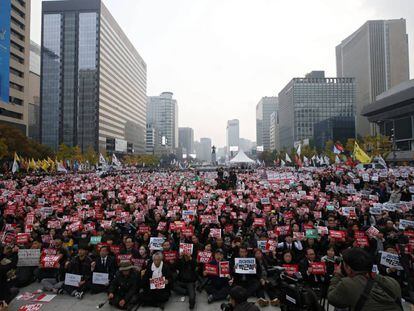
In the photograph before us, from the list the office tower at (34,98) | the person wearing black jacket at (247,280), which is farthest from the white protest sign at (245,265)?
the office tower at (34,98)

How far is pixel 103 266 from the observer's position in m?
7.59

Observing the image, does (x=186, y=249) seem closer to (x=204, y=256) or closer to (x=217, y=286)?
(x=204, y=256)

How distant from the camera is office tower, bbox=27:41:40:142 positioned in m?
110

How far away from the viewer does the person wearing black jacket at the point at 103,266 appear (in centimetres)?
741

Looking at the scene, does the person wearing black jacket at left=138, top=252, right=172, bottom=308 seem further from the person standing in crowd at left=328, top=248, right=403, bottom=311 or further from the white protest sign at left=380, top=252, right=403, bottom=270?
the white protest sign at left=380, top=252, right=403, bottom=270

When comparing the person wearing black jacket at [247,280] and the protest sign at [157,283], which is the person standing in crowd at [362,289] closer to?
the person wearing black jacket at [247,280]

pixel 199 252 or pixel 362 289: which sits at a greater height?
pixel 362 289

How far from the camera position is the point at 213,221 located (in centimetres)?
1123

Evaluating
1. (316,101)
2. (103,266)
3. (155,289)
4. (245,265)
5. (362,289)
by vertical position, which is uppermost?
(316,101)

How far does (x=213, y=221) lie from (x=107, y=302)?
517 cm

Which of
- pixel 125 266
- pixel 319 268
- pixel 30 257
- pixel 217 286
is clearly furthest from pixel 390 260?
pixel 30 257

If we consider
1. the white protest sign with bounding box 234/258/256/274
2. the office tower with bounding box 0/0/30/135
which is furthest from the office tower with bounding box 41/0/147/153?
the white protest sign with bounding box 234/258/256/274

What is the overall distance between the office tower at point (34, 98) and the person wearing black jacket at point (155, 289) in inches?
4593

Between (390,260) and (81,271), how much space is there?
25.8ft
